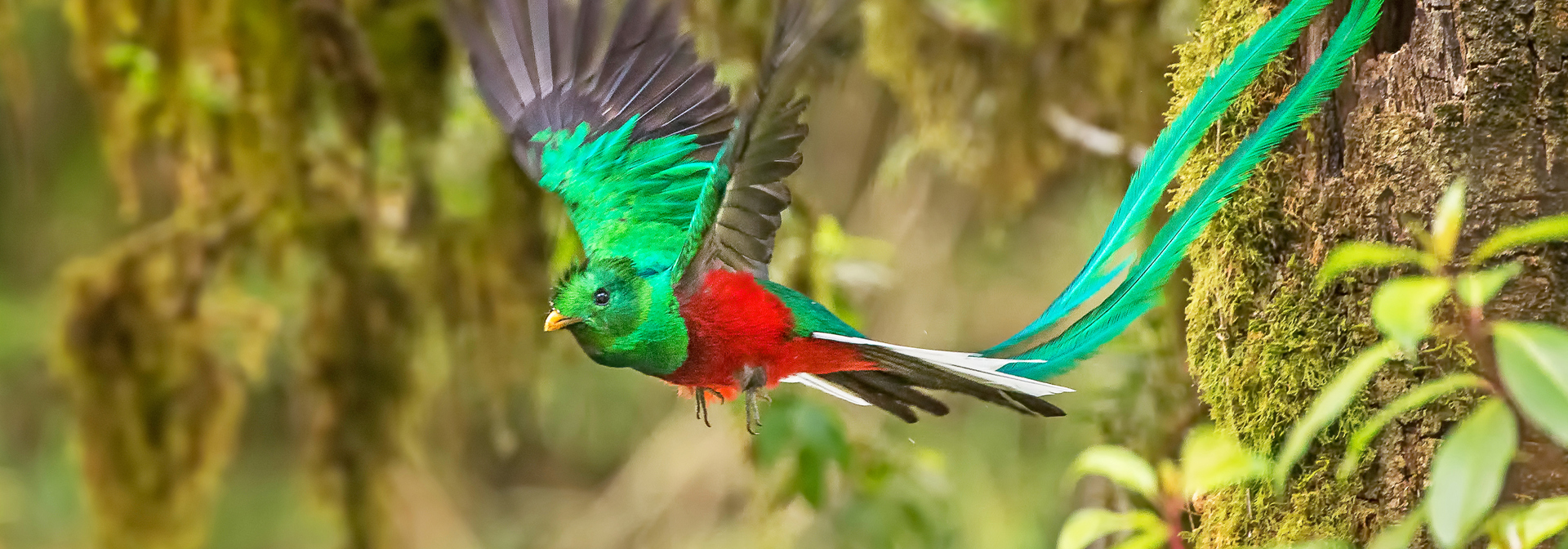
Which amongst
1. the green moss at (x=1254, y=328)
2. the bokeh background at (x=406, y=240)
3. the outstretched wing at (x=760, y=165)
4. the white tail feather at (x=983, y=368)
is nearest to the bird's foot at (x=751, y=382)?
the outstretched wing at (x=760, y=165)

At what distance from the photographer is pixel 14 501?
265 inches

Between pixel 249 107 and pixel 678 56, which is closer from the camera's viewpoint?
pixel 678 56

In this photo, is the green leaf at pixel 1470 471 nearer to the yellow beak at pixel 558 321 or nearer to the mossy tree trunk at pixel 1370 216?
the mossy tree trunk at pixel 1370 216

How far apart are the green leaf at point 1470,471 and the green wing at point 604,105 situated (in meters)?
2.04

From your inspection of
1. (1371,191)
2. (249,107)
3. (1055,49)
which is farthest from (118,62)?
(1371,191)

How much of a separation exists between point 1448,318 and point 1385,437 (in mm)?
169

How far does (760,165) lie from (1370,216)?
3.36 feet

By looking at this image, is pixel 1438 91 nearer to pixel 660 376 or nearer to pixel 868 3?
pixel 660 376

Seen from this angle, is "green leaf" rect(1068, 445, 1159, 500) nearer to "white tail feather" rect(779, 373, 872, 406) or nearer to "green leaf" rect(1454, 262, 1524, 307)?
"green leaf" rect(1454, 262, 1524, 307)

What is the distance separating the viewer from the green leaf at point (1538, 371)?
919 mm

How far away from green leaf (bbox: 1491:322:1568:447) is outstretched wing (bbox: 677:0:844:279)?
1037mm

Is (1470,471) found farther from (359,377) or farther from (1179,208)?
(359,377)

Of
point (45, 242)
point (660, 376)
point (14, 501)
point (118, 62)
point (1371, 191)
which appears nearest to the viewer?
point (1371, 191)

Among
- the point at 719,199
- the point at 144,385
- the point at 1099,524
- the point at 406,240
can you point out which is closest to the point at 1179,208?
the point at 1099,524
